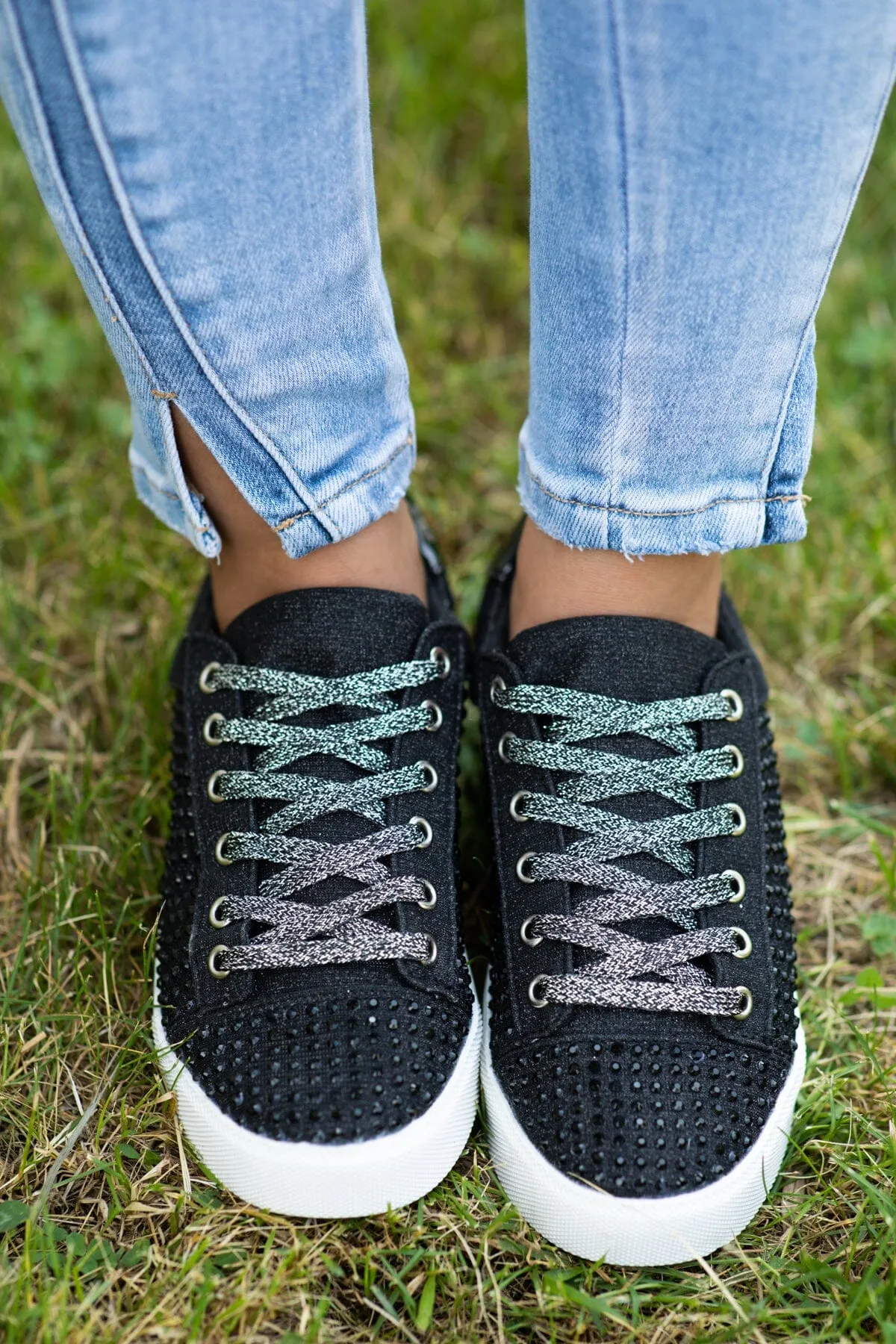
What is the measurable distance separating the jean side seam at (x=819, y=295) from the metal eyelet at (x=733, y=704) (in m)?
Result: 0.18

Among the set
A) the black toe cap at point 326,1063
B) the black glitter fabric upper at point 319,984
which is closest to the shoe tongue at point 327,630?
the black glitter fabric upper at point 319,984

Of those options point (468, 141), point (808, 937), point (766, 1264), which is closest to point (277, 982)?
point (766, 1264)

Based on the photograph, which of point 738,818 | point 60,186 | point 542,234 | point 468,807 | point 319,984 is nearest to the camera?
point 60,186

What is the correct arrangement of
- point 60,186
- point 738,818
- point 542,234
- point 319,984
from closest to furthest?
point 60,186
point 542,234
point 319,984
point 738,818

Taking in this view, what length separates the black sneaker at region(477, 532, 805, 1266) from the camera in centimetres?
96

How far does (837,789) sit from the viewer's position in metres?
1.47

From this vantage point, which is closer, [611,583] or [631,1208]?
[631,1208]

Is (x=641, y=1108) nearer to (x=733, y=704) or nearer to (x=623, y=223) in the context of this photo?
(x=733, y=704)

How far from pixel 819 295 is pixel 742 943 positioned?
577 millimetres

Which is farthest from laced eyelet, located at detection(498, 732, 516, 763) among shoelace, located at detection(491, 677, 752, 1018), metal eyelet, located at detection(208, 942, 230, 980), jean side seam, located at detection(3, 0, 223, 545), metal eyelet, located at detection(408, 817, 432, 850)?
jean side seam, located at detection(3, 0, 223, 545)

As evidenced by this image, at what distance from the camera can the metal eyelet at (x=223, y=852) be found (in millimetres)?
1075

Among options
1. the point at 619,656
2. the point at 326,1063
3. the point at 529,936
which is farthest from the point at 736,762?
the point at 326,1063

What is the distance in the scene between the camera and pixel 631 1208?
939mm

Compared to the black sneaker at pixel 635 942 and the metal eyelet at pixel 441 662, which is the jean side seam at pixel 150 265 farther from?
the black sneaker at pixel 635 942
